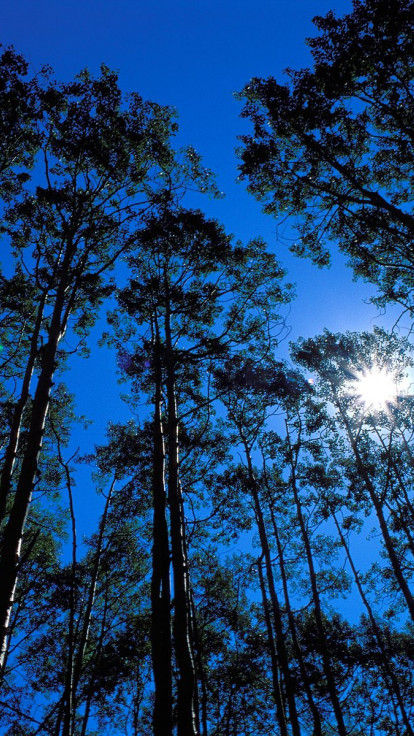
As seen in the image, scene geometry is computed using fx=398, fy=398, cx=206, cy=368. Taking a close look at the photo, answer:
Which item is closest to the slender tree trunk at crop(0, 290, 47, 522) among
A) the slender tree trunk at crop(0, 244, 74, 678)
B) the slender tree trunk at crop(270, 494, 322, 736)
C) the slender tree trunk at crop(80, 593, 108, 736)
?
the slender tree trunk at crop(0, 244, 74, 678)

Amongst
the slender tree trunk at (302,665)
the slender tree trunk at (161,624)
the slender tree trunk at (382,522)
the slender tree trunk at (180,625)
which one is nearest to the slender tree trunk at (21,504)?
the slender tree trunk at (161,624)

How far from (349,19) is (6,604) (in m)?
13.2

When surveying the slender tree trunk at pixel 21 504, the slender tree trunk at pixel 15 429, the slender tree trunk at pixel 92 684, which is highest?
the slender tree trunk at pixel 15 429

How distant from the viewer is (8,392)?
52.4 feet

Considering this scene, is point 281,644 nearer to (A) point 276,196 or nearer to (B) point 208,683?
(B) point 208,683

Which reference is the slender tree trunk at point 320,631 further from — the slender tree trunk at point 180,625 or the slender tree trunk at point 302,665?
the slender tree trunk at point 180,625

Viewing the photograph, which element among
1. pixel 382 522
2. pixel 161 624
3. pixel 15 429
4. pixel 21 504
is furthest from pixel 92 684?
pixel 382 522

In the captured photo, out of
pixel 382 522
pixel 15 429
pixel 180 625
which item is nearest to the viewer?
pixel 180 625

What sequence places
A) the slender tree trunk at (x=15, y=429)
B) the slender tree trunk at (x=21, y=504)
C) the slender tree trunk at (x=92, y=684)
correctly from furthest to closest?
1. the slender tree trunk at (x=15, y=429)
2. the slender tree trunk at (x=92, y=684)
3. the slender tree trunk at (x=21, y=504)

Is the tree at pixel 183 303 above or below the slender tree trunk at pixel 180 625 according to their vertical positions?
above

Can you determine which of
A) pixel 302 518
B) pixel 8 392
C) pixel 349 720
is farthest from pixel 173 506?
pixel 349 720

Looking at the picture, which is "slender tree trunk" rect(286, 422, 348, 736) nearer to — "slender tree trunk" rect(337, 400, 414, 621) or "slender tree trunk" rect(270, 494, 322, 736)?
"slender tree trunk" rect(270, 494, 322, 736)

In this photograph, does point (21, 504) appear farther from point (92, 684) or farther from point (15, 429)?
point (15, 429)

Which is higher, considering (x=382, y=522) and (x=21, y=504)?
(x=382, y=522)
